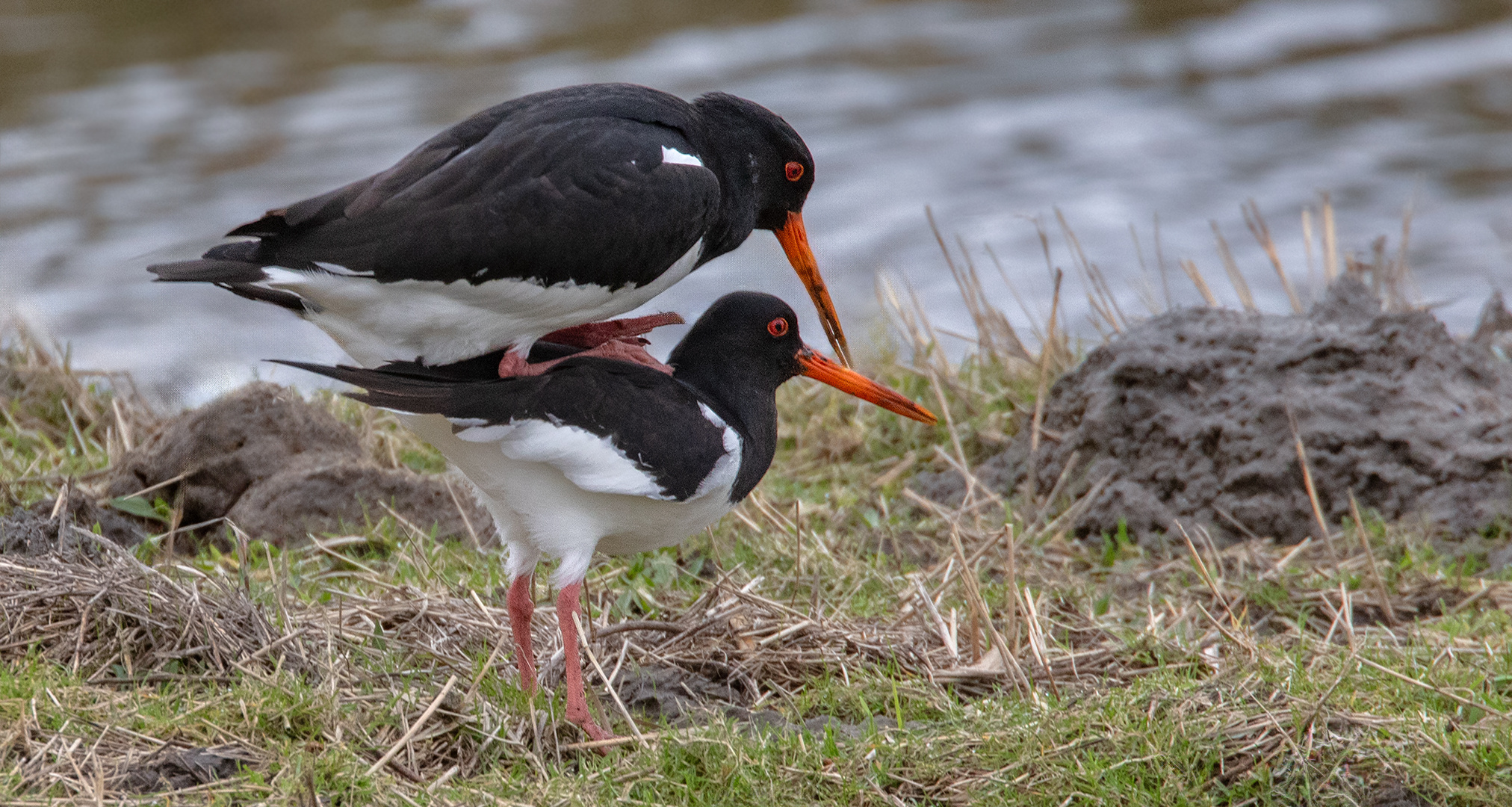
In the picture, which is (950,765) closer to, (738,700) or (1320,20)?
(738,700)

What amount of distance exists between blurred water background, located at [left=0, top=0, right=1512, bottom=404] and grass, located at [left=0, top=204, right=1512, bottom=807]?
3221 millimetres

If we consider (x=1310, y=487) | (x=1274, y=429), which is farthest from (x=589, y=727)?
(x=1274, y=429)

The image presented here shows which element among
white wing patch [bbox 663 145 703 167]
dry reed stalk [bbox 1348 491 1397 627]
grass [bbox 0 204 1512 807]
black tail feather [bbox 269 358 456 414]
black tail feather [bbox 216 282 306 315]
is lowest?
dry reed stalk [bbox 1348 491 1397 627]

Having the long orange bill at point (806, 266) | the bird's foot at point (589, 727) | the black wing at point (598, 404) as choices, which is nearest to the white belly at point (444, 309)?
the black wing at point (598, 404)

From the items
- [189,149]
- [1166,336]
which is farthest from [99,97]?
[1166,336]

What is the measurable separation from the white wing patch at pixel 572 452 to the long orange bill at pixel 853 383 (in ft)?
2.49

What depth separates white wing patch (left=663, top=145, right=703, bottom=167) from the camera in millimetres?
3830

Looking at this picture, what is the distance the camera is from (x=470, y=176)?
372 cm

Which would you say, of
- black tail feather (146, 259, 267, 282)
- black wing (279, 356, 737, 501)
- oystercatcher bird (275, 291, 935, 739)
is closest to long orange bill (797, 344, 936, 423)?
oystercatcher bird (275, 291, 935, 739)

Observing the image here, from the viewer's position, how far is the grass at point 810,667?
3.57m

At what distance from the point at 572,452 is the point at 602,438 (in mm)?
81

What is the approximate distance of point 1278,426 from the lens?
6020 millimetres

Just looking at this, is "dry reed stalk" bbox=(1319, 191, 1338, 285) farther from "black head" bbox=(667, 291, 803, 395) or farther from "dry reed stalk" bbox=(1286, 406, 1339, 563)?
"black head" bbox=(667, 291, 803, 395)

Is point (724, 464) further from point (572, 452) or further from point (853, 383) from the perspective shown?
point (853, 383)
